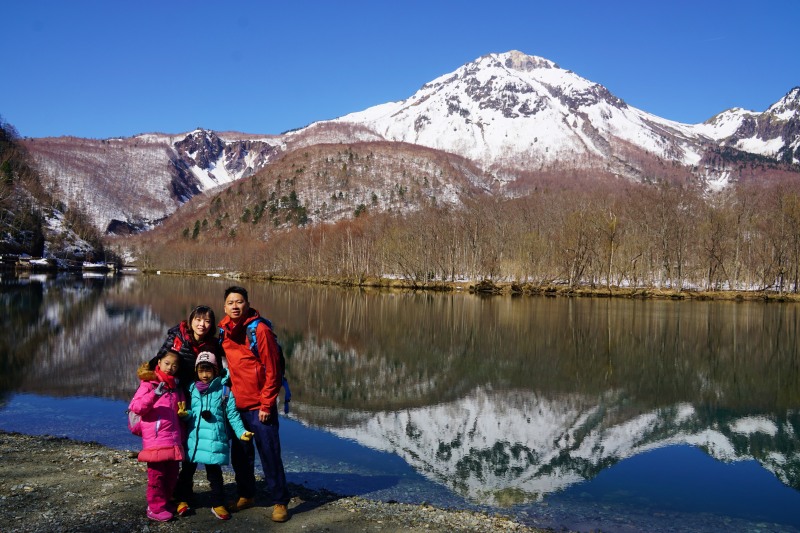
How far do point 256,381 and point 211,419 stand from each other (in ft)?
2.41

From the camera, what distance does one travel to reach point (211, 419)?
7.60m

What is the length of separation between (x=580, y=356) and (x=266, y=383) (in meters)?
22.2

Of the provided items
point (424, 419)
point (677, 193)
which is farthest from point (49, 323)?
point (677, 193)

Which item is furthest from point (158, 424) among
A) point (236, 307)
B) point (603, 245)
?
point (603, 245)

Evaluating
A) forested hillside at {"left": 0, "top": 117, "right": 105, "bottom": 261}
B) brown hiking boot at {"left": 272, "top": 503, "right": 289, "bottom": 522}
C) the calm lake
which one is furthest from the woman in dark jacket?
forested hillside at {"left": 0, "top": 117, "right": 105, "bottom": 261}

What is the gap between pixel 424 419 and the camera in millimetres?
16594

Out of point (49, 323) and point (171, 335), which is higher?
point (171, 335)

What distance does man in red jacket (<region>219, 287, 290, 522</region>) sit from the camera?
Result: 7547 mm

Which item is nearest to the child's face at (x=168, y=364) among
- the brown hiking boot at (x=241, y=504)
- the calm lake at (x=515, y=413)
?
the brown hiking boot at (x=241, y=504)

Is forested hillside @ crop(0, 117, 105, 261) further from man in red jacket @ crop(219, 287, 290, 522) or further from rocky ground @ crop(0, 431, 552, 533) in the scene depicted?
man in red jacket @ crop(219, 287, 290, 522)

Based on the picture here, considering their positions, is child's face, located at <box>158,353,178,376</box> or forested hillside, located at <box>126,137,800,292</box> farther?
forested hillside, located at <box>126,137,800,292</box>

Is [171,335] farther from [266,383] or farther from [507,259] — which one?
[507,259]

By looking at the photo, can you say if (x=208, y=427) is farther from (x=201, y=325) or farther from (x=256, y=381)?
(x=201, y=325)

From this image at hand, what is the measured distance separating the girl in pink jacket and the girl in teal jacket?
0.17 m
